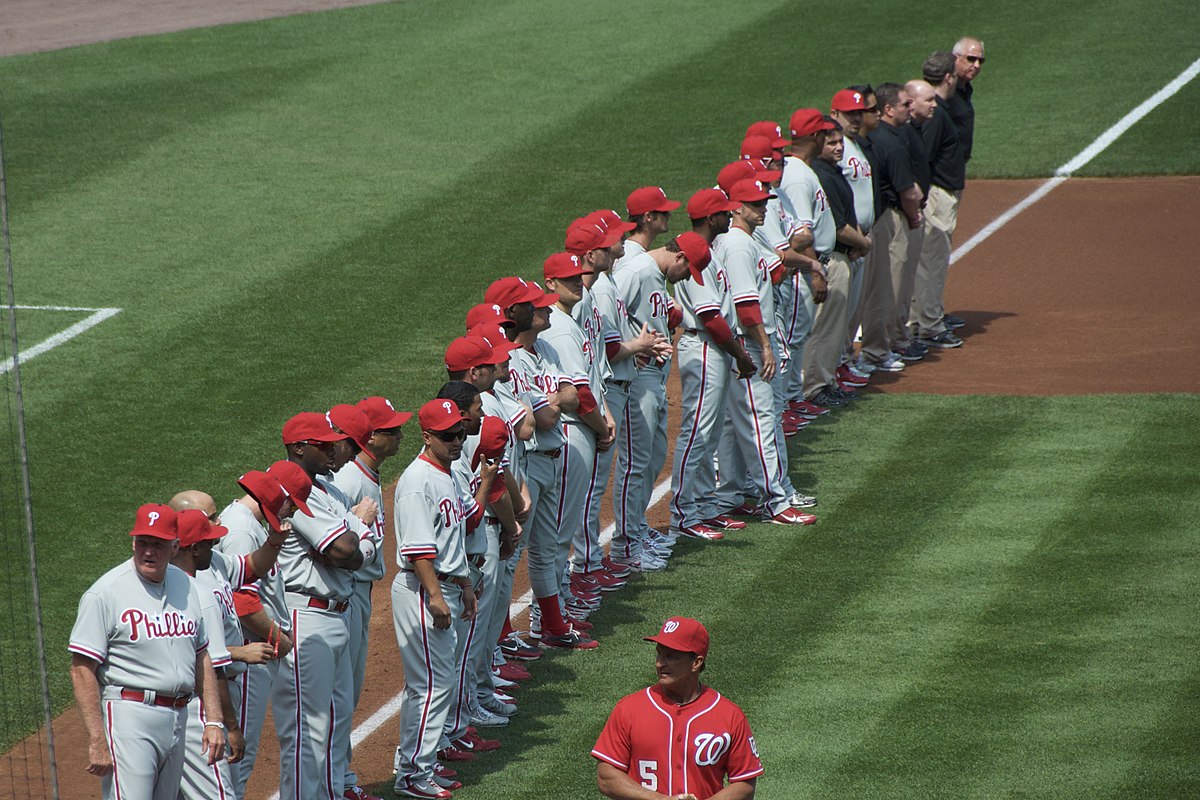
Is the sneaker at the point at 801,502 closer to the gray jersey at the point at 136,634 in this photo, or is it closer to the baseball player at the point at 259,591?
the baseball player at the point at 259,591

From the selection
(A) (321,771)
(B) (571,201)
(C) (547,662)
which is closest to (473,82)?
(B) (571,201)

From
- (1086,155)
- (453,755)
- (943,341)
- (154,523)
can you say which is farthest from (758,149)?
(1086,155)

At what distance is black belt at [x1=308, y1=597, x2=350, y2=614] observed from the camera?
648 centimetres

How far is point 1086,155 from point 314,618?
12403 mm

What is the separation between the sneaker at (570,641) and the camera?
817cm

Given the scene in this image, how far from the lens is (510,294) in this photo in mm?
7879

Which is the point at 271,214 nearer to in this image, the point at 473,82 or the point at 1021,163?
the point at 473,82

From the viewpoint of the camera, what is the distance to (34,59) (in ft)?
60.3

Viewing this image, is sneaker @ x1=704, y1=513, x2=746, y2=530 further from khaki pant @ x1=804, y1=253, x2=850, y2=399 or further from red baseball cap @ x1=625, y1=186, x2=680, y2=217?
khaki pant @ x1=804, y1=253, x2=850, y2=399

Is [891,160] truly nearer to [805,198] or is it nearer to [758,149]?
[805,198]

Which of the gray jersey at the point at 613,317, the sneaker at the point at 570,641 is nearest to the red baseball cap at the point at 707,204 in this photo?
the gray jersey at the point at 613,317

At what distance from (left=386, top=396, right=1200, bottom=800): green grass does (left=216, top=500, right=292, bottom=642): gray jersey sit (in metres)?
1.11

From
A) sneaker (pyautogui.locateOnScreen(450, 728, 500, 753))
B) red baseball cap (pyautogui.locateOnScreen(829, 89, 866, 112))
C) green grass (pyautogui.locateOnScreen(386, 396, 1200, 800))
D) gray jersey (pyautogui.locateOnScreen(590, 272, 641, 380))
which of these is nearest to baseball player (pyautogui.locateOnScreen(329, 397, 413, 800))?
sneaker (pyautogui.locateOnScreen(450, 728, 500, 753))

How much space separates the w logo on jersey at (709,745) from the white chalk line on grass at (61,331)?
7.95 m
